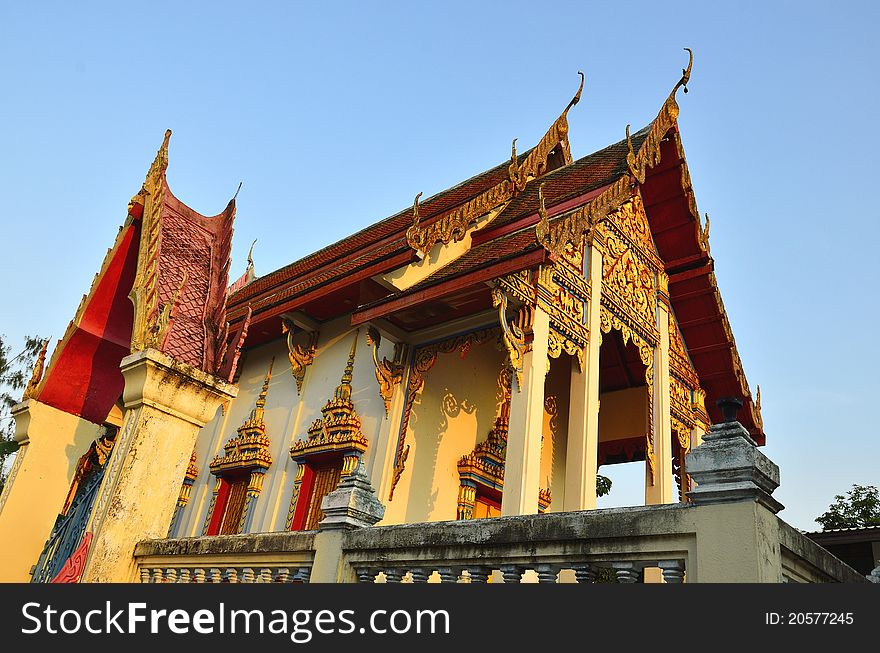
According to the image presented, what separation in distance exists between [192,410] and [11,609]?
163cm

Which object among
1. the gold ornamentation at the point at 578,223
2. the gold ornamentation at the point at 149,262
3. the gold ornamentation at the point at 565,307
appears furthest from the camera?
the gold ornamentation at the point at 565,307

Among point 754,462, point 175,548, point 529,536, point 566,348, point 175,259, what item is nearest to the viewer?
point 754,462

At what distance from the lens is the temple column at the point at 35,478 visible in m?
4.37

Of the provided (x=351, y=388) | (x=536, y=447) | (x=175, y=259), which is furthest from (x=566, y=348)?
(x=175, y=259)

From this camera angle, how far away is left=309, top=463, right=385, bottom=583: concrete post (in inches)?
141

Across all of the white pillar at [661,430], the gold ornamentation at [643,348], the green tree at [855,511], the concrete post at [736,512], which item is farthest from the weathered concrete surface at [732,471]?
the green tree at [855,511]

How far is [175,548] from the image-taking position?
3.91m

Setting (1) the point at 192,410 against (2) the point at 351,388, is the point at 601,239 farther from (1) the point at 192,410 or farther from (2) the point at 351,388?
(1) the point at 192,410

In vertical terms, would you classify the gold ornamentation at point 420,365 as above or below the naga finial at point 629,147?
below

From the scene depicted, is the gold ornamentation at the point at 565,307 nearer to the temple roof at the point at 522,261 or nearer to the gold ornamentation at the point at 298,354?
the temple roof at the point at 522,261

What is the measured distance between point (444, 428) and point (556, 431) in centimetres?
253

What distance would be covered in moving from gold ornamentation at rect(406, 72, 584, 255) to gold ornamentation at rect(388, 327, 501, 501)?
0.99m

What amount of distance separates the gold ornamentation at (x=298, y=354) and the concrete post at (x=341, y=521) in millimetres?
5270

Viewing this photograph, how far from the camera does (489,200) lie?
7.57m
